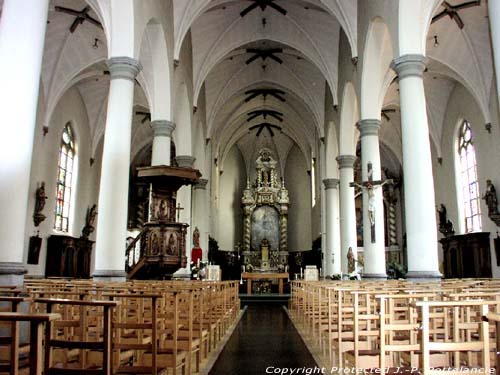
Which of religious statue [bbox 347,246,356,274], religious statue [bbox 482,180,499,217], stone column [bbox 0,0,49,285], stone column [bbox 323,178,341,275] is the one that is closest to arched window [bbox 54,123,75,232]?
stone column [bbox 323,178,341,275]

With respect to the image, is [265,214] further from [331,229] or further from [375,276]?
[375,276]

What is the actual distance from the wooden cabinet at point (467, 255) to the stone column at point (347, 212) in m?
4.72

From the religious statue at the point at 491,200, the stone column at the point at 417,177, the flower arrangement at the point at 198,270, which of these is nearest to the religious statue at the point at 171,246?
the flower arrangement at the point at 198,270

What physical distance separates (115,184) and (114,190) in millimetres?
131

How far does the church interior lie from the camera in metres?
4.81

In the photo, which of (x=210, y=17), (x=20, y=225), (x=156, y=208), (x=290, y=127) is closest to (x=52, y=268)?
(x=156, y=208)

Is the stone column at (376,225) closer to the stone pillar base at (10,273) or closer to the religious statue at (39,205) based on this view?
the stone pillar base at (10,273)

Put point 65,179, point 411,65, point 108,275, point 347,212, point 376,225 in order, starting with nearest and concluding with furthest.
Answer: point 108,275
point 411,65
point 376,225
point 347,212
point 65,179

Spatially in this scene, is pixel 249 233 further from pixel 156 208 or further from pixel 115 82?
pixel 115 82

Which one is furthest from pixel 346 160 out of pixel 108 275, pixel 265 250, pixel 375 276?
pixel 265 250

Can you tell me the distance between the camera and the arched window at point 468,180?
19.7 metres

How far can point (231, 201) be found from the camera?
35.3m

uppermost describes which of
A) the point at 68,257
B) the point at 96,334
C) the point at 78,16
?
the point at 78,16

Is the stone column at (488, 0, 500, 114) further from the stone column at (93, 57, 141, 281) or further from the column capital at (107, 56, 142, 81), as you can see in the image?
the column capital at (107, 56, 142, 81)
